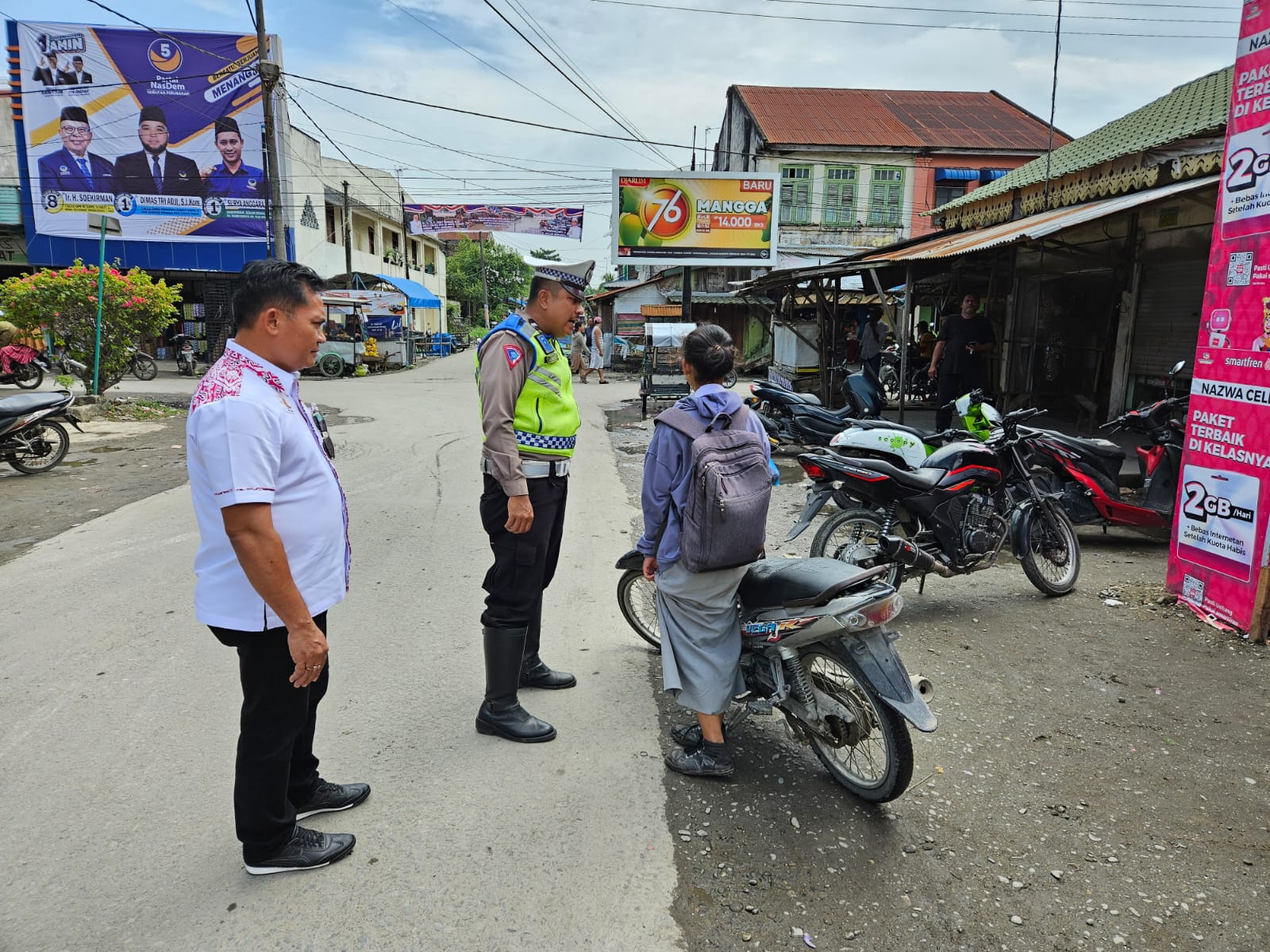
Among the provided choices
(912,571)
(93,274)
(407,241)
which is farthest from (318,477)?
(407,241)

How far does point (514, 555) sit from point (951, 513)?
2792 mm

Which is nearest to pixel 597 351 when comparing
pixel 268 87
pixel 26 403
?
pixel 268 87

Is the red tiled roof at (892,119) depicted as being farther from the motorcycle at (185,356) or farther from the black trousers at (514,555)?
the black trousers at (514,555)

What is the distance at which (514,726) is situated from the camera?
3.08 metres

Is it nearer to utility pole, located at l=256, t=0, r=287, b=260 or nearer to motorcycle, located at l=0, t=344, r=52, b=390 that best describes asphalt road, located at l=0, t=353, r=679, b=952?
motorcycle, located at l=0, t=344, r=52, b=390

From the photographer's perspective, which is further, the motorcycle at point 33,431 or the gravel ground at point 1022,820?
the motorcycle at point 33,431

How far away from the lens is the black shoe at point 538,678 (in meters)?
3.55

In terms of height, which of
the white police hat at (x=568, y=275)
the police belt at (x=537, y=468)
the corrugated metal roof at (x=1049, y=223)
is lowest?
the police belt at (x=537, y=468)

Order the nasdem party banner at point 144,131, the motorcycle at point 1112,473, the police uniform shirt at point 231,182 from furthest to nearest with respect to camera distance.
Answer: the police uniform shirt at point 231,182
the nasdem party banner at point 144,131
the motorcycle at point 1112,473

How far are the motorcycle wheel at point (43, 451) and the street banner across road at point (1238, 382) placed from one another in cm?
999

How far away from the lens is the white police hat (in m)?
3.11

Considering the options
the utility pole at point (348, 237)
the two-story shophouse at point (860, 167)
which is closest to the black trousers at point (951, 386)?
the two-story shophouse at point (860, 167)

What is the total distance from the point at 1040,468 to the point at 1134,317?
6574mm

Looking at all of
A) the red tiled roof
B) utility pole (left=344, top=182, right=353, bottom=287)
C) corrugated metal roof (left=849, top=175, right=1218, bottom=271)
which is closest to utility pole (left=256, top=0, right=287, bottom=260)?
utility pole (left=344, top=182, right=353, bottom=287)
